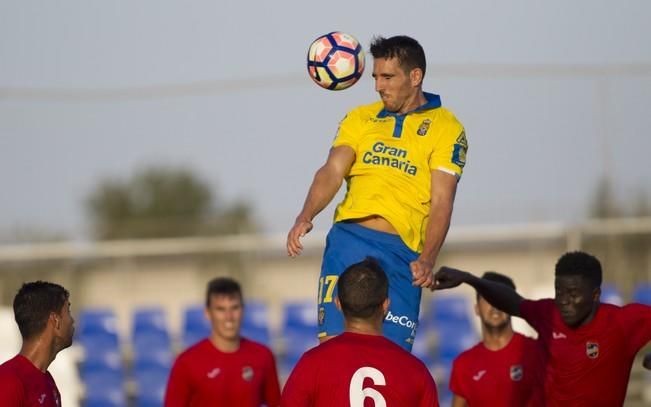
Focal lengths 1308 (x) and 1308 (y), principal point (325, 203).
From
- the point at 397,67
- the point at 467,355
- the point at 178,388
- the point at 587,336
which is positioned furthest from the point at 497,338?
the point at 397,67

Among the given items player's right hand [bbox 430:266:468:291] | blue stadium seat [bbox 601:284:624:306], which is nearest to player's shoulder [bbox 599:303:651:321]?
player's right hand [bbox 430:266:468:291]

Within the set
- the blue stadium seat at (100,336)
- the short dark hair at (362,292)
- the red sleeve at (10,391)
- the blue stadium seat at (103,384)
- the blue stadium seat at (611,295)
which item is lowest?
the blue stadium seat at (103,384)

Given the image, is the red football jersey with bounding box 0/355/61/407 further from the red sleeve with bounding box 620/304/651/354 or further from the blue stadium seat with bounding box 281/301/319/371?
the blue stadium seat with bounding box 281/301/319/371

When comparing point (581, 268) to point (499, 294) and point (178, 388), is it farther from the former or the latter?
point (178, 388)

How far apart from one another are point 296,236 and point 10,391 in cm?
176

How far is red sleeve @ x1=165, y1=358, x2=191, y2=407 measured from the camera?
10.4 m

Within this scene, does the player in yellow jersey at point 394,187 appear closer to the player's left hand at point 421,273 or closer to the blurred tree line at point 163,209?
the player's left hand at point 421,273

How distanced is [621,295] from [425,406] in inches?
525

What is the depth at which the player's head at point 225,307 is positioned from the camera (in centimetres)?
1085

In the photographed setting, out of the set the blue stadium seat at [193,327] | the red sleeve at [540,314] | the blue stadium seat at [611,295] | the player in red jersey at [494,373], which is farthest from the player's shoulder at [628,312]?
the blue stadium seat at [193,327]

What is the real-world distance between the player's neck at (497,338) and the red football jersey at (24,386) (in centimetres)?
396

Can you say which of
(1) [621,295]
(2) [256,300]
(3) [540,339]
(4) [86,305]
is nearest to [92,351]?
(4) [86,305]

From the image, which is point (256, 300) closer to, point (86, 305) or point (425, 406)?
point (86, 305)

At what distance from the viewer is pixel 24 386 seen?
694cm
